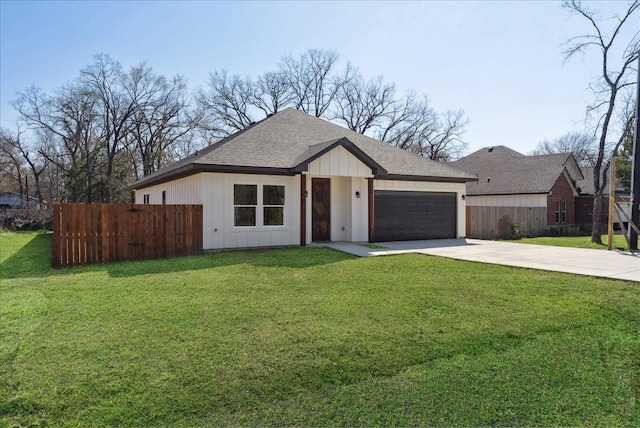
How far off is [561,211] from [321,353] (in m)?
25.2

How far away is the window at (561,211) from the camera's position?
23.7m

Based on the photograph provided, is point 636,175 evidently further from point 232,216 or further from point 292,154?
point 232,216

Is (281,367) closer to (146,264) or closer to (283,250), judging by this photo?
(146,264)

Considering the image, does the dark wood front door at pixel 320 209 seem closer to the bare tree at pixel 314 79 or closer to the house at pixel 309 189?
the house at pixel 309 189

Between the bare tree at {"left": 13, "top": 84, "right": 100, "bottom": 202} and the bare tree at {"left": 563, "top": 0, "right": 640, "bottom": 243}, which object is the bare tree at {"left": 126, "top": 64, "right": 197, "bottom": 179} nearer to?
the bare tree at {"left": 13, "top": 84, "right": 100, "bottom": 202}

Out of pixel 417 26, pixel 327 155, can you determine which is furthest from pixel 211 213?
pixel 417 26

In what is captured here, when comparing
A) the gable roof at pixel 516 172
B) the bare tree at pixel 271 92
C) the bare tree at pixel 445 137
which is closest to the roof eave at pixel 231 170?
the gable roof at pixel 516 172

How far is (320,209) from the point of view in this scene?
13.5 meters

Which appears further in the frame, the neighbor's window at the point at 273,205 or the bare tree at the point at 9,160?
the bare tree at the point at 9,160

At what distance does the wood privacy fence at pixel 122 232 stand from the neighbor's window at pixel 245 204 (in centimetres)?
108

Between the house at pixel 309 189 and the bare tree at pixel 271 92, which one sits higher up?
the bare tree at pixel 271 92

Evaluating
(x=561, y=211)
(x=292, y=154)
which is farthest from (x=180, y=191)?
(x=561, y=211)

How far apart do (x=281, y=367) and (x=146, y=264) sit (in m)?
6.82

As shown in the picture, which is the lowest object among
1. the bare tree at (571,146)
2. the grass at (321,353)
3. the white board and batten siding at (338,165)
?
the grass at (321,353)
